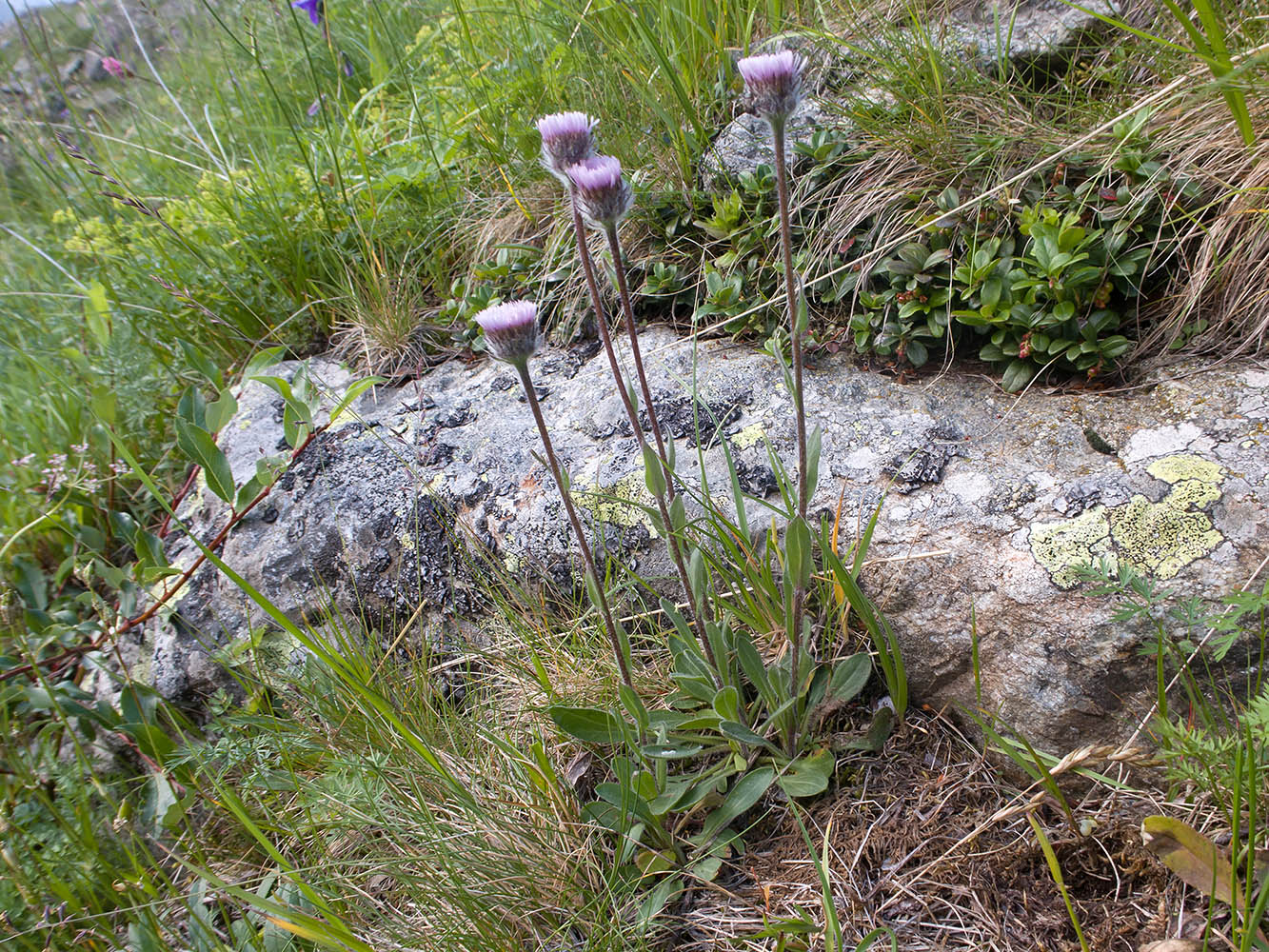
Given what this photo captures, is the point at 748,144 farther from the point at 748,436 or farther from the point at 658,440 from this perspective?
the point at 658,440

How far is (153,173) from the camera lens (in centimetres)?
384

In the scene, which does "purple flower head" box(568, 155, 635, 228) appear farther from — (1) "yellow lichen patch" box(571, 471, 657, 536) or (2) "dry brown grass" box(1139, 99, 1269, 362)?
(2) "dry brown grass" box(1139, 99, 1269, 362)

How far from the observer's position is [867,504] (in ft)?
6.17

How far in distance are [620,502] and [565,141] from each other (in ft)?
2.96

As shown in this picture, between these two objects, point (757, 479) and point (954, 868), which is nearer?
point (954, 868)

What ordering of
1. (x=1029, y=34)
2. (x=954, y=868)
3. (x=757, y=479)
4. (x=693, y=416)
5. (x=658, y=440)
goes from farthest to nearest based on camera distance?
(x=1029, y=34) → (x=693, y=416) → (x=757, y=479) → (x=658, y=440) → (x=954, y=868)

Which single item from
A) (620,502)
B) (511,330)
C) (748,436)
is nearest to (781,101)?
(511,330)

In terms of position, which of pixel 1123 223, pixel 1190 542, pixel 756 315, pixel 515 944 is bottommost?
pixel 515 944

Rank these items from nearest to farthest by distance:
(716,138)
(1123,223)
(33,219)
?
(1123,223) < (716,138) < (33,219)

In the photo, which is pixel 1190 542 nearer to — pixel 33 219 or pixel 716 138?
pixel 716 138

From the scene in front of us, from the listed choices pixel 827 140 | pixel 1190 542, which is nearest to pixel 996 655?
pixel 1190 542

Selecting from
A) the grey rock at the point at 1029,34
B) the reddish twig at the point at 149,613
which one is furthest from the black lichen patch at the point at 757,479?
the grey rock at the point at 1029,34

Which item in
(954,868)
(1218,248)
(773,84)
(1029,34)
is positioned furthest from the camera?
(1029,34)

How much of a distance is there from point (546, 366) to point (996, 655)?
1.60m
